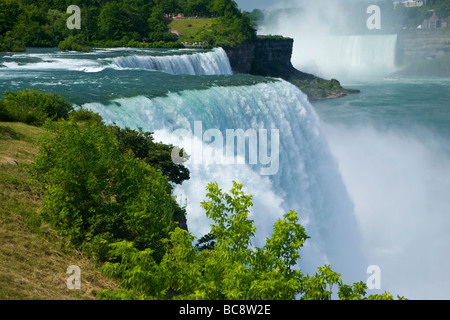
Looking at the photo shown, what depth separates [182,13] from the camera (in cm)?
7675

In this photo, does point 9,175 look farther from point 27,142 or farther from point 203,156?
point 203,156

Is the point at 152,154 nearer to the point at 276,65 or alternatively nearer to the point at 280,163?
the point at 280,163

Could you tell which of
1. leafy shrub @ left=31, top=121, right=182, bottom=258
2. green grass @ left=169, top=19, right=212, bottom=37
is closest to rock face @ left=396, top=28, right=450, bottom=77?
green grass @ left=169, top=19, right=212, bottom=37

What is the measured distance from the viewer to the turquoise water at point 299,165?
19125mm

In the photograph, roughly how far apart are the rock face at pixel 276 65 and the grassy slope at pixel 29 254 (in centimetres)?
4632

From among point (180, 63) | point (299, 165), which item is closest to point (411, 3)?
point (180, 63)

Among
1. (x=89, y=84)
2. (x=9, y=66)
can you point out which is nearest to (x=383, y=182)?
(x=89, y=84)

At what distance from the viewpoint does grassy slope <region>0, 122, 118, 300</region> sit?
27.2 ft

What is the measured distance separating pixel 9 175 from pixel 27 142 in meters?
2.87

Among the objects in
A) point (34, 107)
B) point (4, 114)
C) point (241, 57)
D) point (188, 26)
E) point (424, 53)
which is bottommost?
point (4, 114)

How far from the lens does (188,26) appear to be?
216 ft

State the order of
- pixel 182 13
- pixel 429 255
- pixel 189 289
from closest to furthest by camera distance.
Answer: pixel 189 289 < pixel 429 255 < pixel 182 13

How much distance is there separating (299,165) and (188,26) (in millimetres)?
44313

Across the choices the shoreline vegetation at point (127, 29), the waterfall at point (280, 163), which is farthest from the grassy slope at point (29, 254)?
the shoreline vegetation at point (127, 29)
